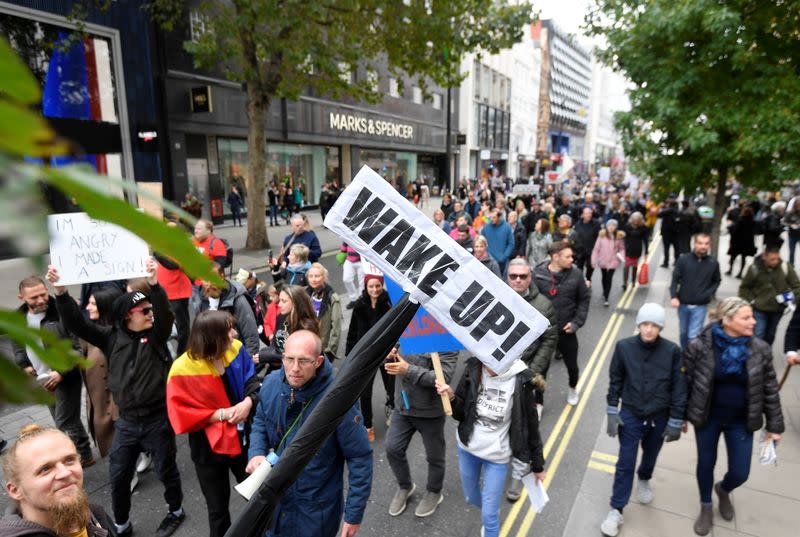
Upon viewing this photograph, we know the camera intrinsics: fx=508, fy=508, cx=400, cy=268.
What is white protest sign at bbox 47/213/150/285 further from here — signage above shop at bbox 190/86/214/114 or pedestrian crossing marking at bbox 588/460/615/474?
signage above shop at bbox 190/86/214/114

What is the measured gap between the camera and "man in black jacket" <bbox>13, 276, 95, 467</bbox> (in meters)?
4.12

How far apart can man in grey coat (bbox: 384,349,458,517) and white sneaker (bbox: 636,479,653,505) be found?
5.72ft

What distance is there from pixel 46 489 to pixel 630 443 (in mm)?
3963

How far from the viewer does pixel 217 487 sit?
344 centimetres

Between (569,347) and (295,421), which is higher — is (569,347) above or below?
below

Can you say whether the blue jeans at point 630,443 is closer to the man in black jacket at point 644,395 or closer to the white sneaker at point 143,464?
the man in black jacket at point 644,395

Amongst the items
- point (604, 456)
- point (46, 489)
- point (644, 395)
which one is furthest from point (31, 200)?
point (604, 456)

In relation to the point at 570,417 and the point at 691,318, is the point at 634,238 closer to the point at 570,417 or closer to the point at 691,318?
the point at 691,318

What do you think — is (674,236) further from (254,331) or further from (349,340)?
(254,331)

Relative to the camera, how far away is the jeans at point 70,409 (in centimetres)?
449

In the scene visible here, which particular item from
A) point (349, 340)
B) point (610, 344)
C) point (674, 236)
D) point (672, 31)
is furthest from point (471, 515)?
point (674, 236)

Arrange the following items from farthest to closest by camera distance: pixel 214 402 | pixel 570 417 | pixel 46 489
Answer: pixel 570 417, pixel 214 402, pixel 46 489

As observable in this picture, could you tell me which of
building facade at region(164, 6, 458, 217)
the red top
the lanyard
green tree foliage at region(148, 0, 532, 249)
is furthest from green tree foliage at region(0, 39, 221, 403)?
building facade at region(164, 6, 458, 217)

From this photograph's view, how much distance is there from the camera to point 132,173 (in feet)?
50.0
